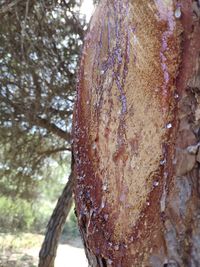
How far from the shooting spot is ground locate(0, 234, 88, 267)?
8121 mm

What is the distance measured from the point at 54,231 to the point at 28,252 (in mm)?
4180

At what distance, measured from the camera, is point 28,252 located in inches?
366

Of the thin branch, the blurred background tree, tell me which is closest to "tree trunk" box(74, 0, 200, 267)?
the blurred background tree

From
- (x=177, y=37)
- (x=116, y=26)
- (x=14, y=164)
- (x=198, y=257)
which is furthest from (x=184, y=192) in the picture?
(x=14, y=164)

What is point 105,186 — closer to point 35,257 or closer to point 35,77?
point 35,77

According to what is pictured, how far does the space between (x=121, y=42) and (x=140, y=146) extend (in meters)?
0.25

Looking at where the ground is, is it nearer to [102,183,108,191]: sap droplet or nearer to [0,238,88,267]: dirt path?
[0,238,88,267]: dirt path

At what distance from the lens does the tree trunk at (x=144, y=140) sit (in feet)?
3.33

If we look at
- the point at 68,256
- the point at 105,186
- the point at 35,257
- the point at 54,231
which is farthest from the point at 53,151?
the point at 105,186

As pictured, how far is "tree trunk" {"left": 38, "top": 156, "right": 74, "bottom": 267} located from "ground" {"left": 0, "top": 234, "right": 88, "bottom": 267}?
91.3 inches

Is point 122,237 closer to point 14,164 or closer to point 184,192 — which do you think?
point 184,192

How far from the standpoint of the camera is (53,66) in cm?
484

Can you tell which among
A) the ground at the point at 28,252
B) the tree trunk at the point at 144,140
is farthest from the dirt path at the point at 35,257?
the tree trunk at the point at 144,140

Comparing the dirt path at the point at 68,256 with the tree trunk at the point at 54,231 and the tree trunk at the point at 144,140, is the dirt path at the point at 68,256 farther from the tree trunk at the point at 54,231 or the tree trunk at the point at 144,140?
the tree trunk at the point at 144,140
